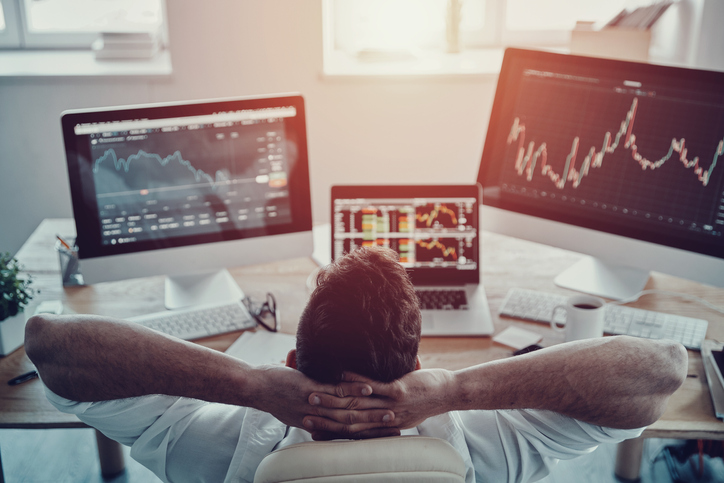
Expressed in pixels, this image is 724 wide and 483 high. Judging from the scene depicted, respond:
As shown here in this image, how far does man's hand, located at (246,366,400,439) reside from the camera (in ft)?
3.10

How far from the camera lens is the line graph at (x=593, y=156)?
5.09 ft

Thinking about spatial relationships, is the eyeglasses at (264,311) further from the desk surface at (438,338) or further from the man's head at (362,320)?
the man's head at (362,320)

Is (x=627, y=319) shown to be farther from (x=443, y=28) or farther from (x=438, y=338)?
(x=443, y=28)

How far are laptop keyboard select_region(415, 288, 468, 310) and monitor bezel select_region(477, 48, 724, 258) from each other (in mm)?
281

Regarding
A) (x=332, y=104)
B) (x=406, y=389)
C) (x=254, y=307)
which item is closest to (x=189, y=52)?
(x=332, y=104)

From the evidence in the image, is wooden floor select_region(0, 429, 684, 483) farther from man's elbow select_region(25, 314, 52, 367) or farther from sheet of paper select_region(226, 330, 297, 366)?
man's elbow select_region(25, 314, 52, 367)

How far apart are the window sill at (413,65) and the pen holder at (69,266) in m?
1.35

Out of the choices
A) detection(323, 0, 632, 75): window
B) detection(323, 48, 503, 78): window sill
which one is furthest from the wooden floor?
detection(323, 0, 632, 75): window

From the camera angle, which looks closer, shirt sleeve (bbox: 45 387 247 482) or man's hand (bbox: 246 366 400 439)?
man's hand (bbox: 246 366 400 439)

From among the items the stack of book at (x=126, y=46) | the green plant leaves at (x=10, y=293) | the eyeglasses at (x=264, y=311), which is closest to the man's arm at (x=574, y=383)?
the eyeglasses at (x=264, y=311)

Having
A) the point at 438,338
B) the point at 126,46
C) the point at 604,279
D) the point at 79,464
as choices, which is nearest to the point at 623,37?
the point at 604,279

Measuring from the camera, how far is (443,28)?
3059mm

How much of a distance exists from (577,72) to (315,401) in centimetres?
113

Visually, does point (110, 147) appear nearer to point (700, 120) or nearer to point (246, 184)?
point (246, 184)
